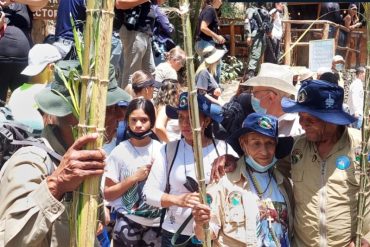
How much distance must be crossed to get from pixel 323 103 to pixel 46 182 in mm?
1806

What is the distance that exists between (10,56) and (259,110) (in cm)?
230

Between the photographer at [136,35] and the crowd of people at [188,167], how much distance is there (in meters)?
1.35

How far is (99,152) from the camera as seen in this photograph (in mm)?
2545

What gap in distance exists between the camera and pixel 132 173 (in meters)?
4.85

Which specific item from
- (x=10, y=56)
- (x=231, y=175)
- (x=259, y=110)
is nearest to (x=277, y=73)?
(x=259, y=110)

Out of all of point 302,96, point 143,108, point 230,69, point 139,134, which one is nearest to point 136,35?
point 143,108

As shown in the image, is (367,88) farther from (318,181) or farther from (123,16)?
(123,16)

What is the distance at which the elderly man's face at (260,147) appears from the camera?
12.7ft

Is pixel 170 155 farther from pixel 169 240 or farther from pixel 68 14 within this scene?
pixel 68 14

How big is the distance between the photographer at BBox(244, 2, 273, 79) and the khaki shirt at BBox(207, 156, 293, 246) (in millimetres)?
9719

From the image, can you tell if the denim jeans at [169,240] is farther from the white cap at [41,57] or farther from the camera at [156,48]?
the camera at [156,48]

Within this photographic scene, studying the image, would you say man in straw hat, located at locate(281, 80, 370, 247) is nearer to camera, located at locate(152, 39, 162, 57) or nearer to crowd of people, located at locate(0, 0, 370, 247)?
crowd of people, located at locate(0, 0, 370, 247)

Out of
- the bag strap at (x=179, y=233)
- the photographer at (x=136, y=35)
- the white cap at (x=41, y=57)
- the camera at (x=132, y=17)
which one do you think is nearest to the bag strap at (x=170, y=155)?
the bag strap at (x=179, y=233)

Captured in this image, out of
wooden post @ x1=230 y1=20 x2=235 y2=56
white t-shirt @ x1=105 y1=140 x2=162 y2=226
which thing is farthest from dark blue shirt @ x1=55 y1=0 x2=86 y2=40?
wooden post @ x1=230 y1=20 x2=235 y2=56
